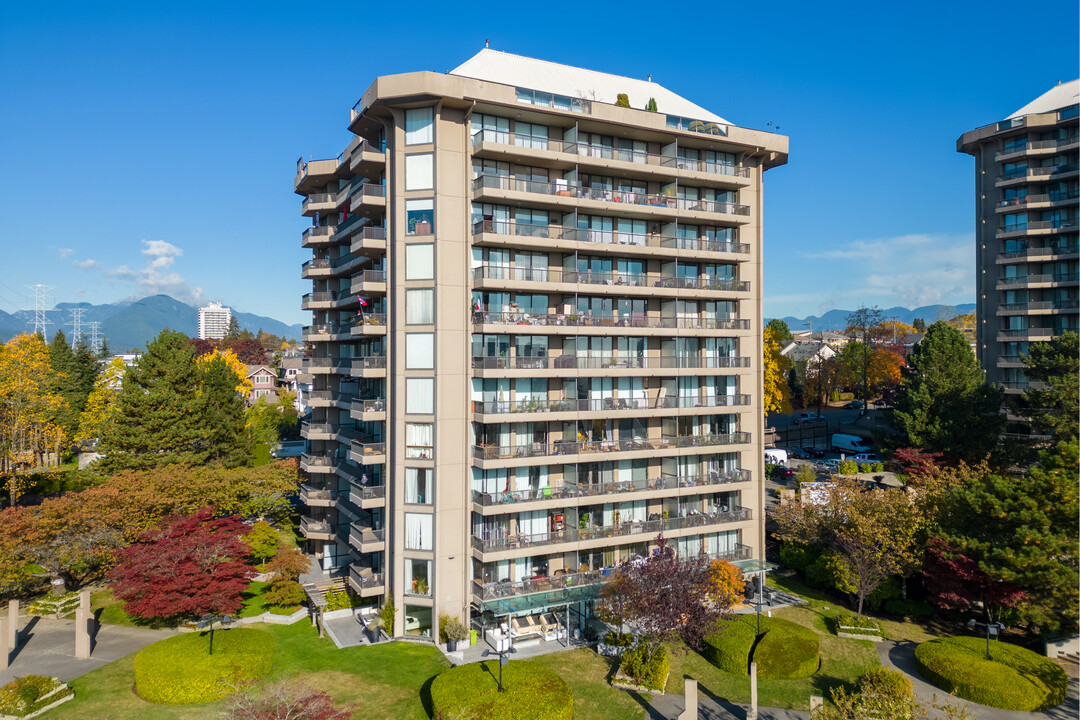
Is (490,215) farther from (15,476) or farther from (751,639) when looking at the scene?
(15,476)

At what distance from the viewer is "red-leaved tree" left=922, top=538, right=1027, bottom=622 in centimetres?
3388

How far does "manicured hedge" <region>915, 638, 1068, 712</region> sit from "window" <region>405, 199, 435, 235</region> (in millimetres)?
34971

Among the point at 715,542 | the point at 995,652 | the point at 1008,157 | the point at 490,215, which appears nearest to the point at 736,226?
the point at 490,215

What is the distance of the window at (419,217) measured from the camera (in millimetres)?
37312

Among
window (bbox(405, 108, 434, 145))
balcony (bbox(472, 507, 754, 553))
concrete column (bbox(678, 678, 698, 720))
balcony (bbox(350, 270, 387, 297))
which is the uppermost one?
window (bbox(405, 108, 434, 145))

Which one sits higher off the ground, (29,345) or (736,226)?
(736,226)

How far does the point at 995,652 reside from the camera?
32250mm

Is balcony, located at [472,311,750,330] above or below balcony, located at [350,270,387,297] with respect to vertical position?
below

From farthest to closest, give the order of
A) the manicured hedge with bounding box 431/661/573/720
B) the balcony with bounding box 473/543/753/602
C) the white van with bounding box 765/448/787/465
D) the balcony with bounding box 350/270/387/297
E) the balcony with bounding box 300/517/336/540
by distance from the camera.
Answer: the white van with bounding box 765/448/787/465 → the balcony with bounding box 300/517/336/540 → the balcony with bounding box 350/270/387/297 → the balcony with bounding box 473/543/753/602 → the manicured hedge with bounding box 431/661/573/720

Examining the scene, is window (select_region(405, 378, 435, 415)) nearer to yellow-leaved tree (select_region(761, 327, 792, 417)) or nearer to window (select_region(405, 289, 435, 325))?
window (select_region(405, 289, 435, 325))

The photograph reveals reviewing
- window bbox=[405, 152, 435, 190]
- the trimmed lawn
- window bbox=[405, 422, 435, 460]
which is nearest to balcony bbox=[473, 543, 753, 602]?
the trimmed lawn

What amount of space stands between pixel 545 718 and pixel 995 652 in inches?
909

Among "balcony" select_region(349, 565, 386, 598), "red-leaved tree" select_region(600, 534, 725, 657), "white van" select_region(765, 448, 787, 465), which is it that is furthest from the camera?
"white van" select_region(765, 448, 787, 465)

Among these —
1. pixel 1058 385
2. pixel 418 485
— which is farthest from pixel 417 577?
Result: pixel 1058 385
